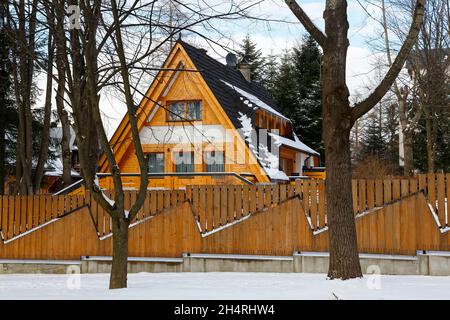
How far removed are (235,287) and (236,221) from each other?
3.56m

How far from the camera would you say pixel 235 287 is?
833cm

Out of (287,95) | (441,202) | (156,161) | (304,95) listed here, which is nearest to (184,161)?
(156,161)

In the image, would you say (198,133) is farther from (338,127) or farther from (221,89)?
(338,127)

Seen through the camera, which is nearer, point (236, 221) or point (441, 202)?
point (441, 202)

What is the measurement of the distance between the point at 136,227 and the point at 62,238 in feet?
6.26

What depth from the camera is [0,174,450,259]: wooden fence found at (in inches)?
426

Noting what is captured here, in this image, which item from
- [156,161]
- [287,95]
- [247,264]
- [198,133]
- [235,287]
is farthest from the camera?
[287,95]

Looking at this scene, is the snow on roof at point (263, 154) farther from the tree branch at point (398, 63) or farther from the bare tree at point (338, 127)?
the tree branch at point (398, 63)

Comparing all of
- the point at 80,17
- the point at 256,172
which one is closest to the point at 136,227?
the point at 80,17

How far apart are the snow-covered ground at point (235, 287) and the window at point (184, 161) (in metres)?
11.4

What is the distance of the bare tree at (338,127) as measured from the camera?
8383 millimetres

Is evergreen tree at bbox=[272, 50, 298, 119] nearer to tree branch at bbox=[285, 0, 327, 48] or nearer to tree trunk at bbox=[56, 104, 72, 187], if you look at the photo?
tree trunk at bbox=[56, 104, 72, 187]

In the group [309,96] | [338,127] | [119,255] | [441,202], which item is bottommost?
[119,255]

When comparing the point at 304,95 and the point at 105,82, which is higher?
the point at 304,95
